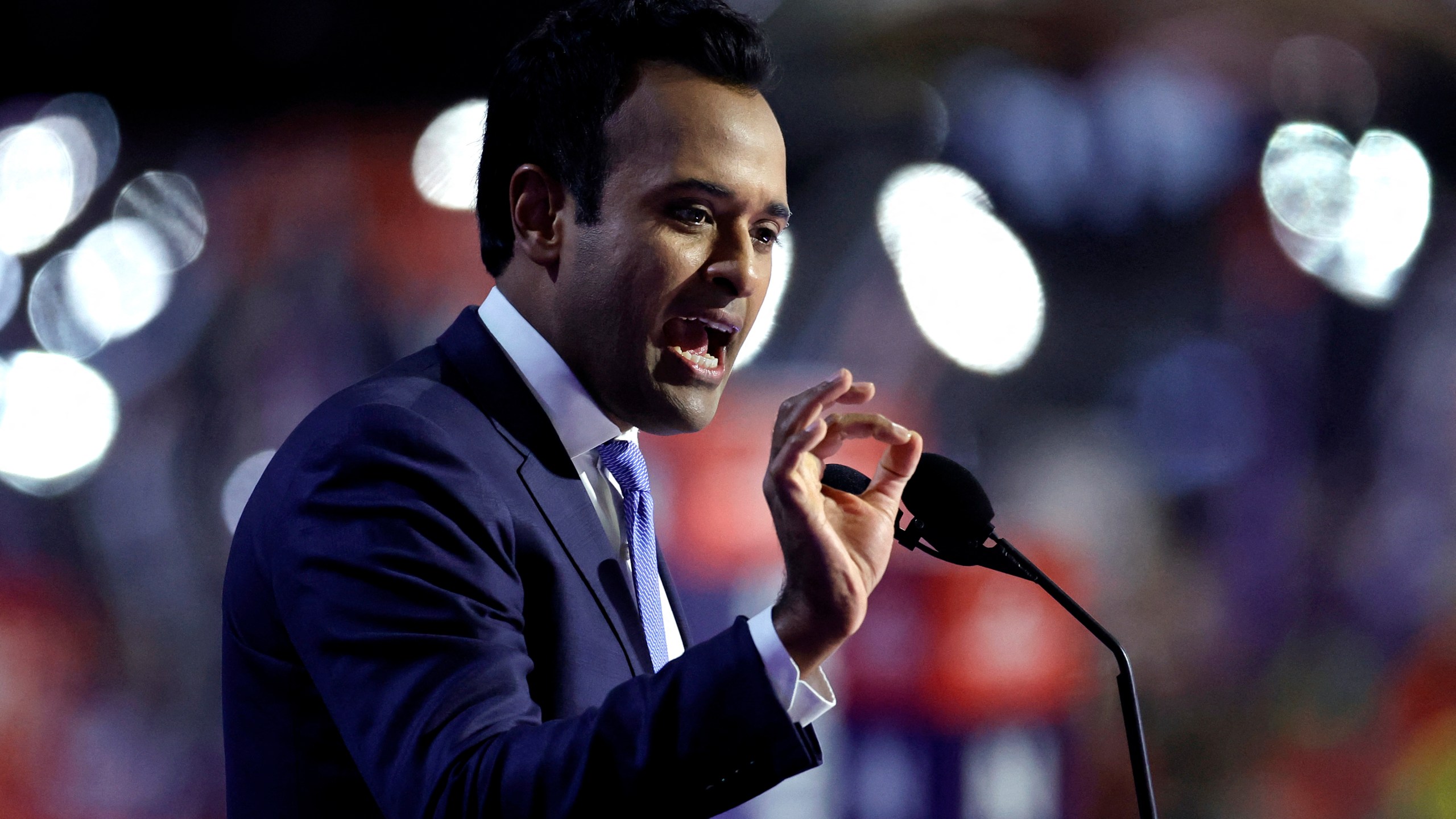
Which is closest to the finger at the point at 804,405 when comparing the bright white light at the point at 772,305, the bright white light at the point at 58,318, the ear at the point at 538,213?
the ear at the point at 538,213

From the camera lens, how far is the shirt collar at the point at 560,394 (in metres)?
1.23

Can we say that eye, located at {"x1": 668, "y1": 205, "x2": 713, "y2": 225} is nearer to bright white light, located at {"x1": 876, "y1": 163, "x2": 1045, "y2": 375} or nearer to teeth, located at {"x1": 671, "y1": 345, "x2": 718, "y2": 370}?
teeth, located at {"x1": 671, "y1": 345, "x2": 718, "y2": 370}

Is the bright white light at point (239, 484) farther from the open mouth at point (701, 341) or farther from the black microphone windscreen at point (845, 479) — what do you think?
the black microphone windscreen at point (845, 479)

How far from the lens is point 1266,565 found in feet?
12.0

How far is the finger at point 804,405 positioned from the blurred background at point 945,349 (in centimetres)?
252

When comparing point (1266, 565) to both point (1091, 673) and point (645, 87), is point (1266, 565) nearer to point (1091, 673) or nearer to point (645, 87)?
point (1091, 673)

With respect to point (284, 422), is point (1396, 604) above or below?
below

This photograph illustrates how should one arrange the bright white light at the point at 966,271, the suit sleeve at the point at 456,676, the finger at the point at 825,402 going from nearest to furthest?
the suit sleeve at the point at 456,676 → the finger at the point at 825,402 → the bright white light at the point at 966,271

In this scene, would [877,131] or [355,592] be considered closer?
[355,592]

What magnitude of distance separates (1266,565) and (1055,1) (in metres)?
2.06

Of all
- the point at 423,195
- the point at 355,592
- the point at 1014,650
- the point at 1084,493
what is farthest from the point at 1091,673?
the point at 355,592

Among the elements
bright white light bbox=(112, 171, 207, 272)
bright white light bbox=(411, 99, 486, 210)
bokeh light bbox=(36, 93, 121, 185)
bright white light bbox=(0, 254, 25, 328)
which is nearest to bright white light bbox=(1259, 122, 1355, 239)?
bright white light bbox=(411, 99, 486, 210)

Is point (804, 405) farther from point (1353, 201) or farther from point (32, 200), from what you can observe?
point (1353, 201)

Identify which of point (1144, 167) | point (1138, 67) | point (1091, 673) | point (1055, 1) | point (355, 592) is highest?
point (1055, 1)
